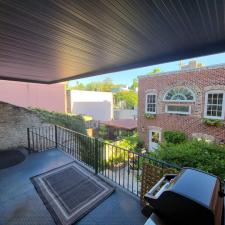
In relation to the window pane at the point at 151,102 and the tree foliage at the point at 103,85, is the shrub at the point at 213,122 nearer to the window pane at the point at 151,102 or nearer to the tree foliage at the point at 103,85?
the window pane at the point at 151,102

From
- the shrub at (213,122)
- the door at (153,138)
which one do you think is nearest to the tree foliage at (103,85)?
the door at (153,138)

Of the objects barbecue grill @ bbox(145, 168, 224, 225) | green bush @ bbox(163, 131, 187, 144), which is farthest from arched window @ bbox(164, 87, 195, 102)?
barbecue grill @ bbox(145, 168, 224, 225)

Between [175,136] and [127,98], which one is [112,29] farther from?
[127,98]

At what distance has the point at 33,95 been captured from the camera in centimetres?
966

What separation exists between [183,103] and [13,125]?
25.7 ft

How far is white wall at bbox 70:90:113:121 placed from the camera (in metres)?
13.7

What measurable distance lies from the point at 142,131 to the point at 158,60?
712 centimetres

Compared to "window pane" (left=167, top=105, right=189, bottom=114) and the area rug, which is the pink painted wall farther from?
"window pane" (left=167, top=105, right=189, bottom=114)

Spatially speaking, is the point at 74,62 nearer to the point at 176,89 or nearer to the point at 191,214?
the point at 191,214

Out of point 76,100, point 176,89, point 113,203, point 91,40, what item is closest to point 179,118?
point 176,89

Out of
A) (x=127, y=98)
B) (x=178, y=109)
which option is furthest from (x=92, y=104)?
(x=178, y=109)

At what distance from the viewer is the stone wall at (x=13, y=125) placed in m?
4.91

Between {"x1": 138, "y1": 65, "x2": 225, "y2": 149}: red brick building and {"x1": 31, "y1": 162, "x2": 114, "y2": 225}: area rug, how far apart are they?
6201 millimetres

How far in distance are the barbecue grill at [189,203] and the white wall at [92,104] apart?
42.6 ft
